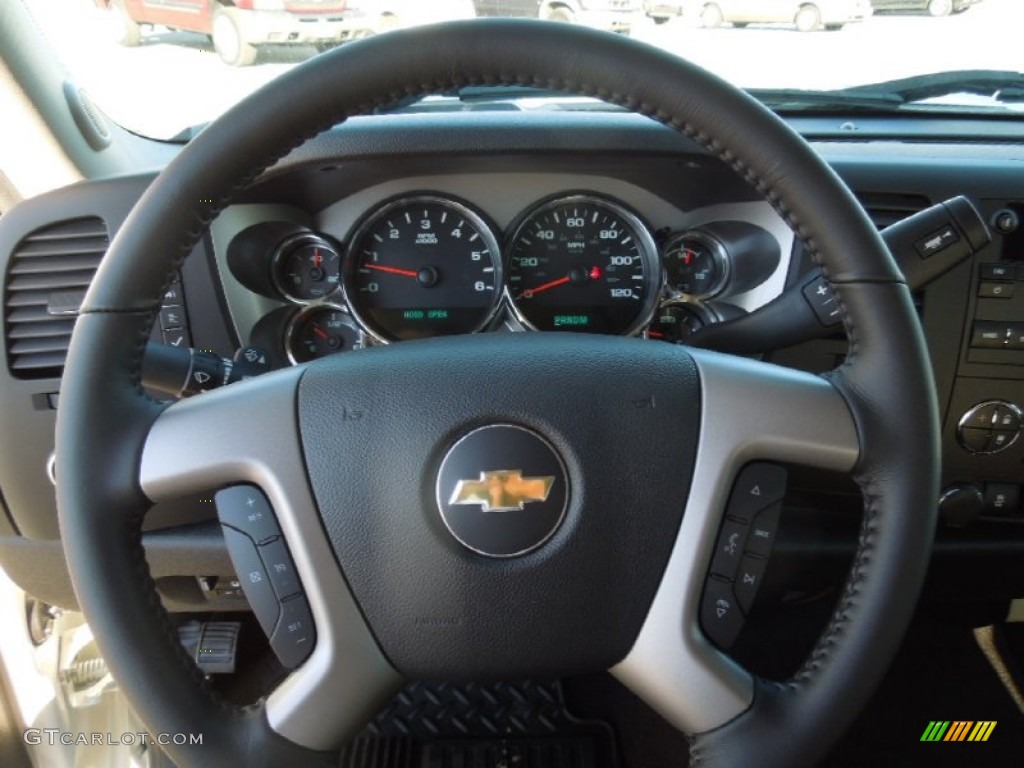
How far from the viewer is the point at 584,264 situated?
70.0 inches

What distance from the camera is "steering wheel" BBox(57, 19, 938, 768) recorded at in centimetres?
90

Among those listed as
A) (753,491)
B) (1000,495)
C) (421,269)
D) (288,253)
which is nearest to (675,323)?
(421,269)

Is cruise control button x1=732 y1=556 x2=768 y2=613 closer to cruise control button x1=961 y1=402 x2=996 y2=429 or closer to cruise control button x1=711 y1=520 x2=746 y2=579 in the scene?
cruise control button x1=711 y1=520 x2=746 y2=579

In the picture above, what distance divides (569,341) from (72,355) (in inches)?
21.0

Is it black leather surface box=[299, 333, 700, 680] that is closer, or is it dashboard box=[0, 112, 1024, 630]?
black leather surface box=[299, 333, 700, 680]

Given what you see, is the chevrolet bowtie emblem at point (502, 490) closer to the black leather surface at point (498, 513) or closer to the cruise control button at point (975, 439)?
the black leather surface at point (498, 513)

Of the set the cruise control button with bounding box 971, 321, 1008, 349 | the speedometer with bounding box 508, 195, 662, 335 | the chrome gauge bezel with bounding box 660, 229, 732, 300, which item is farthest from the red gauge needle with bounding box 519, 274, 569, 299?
the cruise control button with bounding box 971, 321, 1008, 349

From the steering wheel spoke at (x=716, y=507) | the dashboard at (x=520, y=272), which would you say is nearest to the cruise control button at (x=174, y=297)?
the dashboard at (x=520, y=272)

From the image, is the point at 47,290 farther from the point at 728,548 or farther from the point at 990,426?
the point at 990,426

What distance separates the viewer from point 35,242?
1535mm

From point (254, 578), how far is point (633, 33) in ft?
4.17

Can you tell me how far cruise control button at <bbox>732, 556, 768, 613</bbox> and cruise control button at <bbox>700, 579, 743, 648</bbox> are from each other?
0.01 meters

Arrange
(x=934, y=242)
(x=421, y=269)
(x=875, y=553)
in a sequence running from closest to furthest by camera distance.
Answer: (x=875, y=553) < (x=934, y=242) < (x=421, y=269)

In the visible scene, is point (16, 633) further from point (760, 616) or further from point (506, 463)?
point (760, 616)
